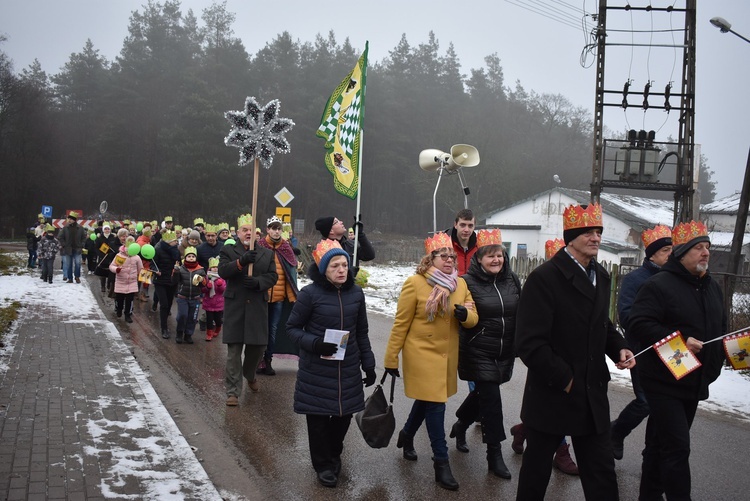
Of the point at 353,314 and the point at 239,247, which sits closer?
the point at 353,314

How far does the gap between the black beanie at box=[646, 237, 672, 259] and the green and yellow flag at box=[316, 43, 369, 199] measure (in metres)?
4.16

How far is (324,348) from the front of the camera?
5.17m

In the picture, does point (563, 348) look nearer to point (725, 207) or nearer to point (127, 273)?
point (127, 273)

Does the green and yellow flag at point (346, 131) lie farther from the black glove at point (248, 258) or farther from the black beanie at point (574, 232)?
the black beanie at point (574, 232)

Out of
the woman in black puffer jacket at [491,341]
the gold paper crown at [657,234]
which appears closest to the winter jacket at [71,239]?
the woman in black puffer jacket at [491,341]

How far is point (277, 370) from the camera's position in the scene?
9453 millimetres

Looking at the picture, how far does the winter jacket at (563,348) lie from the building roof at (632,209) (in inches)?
1238

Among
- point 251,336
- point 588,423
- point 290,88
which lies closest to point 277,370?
point 251,336

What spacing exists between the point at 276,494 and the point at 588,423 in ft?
7.90

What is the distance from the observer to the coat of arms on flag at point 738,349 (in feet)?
14.9

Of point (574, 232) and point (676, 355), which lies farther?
point (676, 355)

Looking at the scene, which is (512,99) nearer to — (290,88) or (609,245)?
(290,88)

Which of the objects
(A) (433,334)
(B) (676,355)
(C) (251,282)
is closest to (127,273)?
(C) (251,282)

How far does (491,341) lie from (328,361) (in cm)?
141
